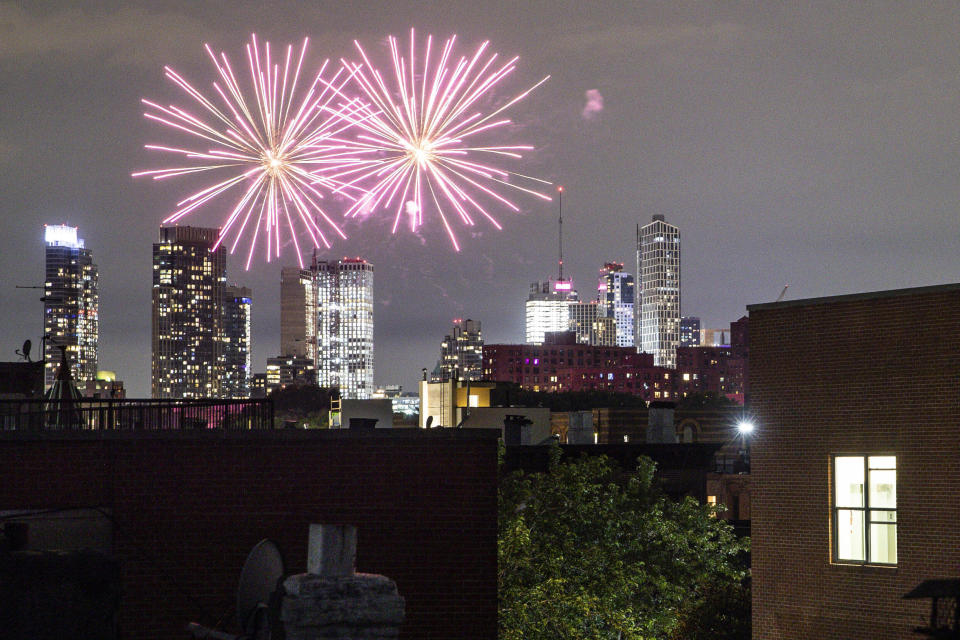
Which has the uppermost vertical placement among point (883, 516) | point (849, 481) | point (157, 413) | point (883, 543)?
point (157, 413)

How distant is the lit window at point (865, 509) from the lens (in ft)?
80.1

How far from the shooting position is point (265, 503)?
1719 cm

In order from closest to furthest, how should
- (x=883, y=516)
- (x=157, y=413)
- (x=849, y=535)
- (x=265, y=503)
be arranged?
(x=265, y=503), (x=157, y=413), (x=883, y=516), (x=849, y=535)

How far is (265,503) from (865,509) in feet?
41.8

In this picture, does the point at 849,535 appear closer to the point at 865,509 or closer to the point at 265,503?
the point at 865,509

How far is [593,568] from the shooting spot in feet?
103

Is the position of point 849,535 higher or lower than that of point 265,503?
lower

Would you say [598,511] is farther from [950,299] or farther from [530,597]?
[950,299]

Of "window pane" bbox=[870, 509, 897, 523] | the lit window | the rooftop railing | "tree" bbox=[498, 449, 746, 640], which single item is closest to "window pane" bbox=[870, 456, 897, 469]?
the lit window

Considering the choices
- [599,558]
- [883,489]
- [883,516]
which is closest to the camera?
[883,516]

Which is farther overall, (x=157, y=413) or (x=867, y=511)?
(x=867, y=511)

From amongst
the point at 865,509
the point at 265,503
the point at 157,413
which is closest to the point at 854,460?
the point at 865,509

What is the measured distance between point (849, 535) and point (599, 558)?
7.62 m

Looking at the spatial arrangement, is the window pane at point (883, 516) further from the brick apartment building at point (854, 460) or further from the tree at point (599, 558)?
the tree at point (599, 558)
